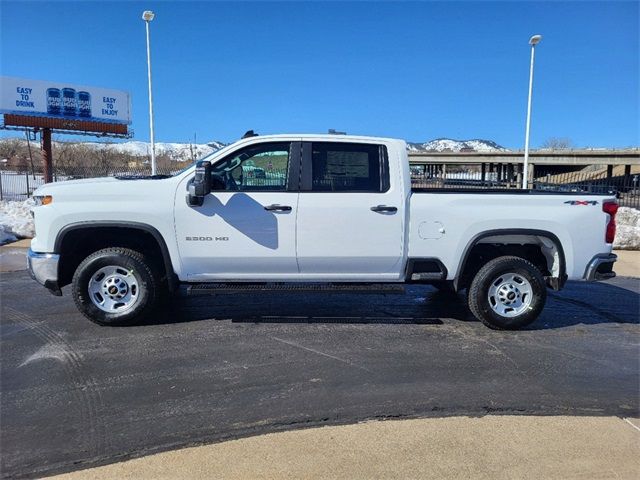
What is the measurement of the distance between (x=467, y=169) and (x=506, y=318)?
281ft

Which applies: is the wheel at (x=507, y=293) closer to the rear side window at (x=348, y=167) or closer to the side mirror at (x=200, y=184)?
the rear side window at (x=348, y=167)

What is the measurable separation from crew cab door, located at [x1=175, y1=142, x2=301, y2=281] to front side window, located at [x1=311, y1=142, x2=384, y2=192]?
9.5 inches

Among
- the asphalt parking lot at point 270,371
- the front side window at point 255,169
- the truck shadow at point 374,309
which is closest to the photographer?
the asphalt parking lot at point 270,371

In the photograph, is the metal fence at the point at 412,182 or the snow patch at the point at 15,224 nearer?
the metal fence at the point at 412,182

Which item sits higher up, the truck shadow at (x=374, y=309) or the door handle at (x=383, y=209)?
the door handle at (x=383, y=209)

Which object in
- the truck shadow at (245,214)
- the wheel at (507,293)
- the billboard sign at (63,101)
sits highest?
the billboard sign at (63,101)

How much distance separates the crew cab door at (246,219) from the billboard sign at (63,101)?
30.2 metres

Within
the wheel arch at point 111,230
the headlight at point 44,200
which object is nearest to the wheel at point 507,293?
the wheel arch at point 111,230

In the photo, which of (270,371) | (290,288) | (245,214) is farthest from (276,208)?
(270,371)

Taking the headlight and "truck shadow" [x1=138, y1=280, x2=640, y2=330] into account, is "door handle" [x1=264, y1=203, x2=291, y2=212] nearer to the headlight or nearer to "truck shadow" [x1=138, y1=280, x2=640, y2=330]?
"truck shadow" [x1=138, y1=280, x2=640, y2=330]

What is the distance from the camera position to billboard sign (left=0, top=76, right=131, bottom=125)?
1139 inches

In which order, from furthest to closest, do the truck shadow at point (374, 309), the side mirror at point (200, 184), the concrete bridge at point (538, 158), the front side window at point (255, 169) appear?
the concrete bridge at point (538, 158) → the truck shadow at point (374, 309) → the front side window at point (255, 169) → the side mirror at point (200, 184)

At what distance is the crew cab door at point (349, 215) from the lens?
16.7ft

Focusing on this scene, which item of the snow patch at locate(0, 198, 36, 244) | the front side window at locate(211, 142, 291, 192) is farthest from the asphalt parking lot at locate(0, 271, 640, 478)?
the snow patch at locate(0, 198, 36, 244)
